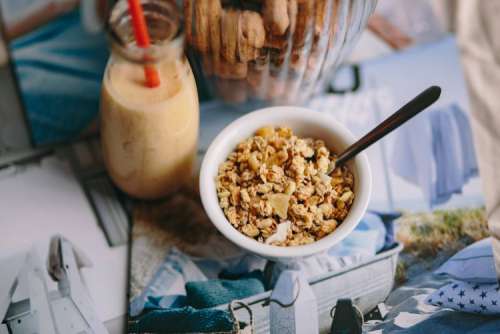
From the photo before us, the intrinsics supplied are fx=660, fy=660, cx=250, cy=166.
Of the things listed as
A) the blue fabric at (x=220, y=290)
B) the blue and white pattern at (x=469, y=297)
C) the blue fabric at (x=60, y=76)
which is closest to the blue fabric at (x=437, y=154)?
the blue and white pattern at (x=469, y=297)

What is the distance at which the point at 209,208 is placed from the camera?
610 mm

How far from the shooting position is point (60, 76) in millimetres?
756

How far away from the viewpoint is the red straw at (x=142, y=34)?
56 centimetres

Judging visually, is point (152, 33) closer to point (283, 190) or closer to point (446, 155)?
point (283, 190)

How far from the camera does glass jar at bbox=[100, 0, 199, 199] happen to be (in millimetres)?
569

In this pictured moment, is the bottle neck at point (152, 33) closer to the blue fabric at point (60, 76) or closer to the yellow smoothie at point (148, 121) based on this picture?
the yellow smoothie at point (148, 121)

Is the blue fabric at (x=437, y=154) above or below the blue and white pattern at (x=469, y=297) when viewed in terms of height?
above

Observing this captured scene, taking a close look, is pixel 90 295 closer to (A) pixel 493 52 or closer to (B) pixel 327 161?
(B) pixel 327 161

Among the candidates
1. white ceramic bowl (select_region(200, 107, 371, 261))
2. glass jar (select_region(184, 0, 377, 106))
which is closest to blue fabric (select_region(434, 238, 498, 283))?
white ceramic bowl (select_region(200, 107, 371, 261))

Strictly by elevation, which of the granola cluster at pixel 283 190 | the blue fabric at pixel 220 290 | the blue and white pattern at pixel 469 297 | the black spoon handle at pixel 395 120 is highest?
the black spoon handle at pixel 395 120

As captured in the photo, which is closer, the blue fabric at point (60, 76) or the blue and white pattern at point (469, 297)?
the blue and white pattern at point (469, 297)

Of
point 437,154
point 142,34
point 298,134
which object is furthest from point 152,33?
point 437,154

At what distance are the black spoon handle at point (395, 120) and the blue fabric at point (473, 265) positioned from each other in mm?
155

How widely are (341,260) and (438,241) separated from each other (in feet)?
0.35
